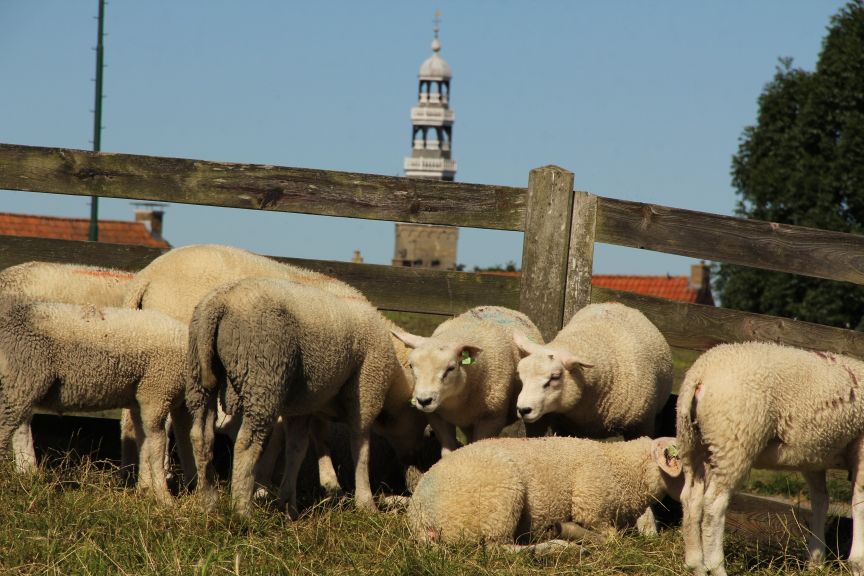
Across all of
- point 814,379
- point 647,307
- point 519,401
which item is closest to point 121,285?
point 519,401

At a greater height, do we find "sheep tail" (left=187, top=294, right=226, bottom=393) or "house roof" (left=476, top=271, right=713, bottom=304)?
"sheep tail" (left=187, top=294, right=226, bottom=393)

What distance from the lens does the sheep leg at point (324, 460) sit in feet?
21.9

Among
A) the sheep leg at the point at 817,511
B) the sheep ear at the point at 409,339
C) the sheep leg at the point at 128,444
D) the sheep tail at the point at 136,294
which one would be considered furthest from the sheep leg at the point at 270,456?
the sheep leg at the point at 817,511

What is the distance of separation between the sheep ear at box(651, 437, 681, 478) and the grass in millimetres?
334

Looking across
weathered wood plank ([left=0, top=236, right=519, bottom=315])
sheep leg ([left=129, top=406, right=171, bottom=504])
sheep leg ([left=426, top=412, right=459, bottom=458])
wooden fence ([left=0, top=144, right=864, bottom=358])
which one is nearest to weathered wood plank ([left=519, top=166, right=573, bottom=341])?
wooden fence ([left=0, top=144, right=864, bottom=358])

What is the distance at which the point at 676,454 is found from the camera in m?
5.92

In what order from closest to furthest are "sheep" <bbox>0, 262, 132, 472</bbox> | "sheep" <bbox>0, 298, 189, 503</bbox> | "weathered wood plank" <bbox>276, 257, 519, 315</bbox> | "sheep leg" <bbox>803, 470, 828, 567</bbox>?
"sheep leg" <bbox>803, 470, 828, 567</bbox>
"sheep" <bbox>0, 298, 189, 503</bbox>
"sheep" <bbox>0, 262, 132, 472</bbox>
"weathered wood plank" <bbox>276, 257, 519, 315</bbox>

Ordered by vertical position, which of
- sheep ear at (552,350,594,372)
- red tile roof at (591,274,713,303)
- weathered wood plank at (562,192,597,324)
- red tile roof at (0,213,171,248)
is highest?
weathered wood plank at (562,192,597,324)

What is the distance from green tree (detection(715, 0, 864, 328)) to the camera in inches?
975

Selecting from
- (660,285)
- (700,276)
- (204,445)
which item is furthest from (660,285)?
(204,445)

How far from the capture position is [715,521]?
5129 mm

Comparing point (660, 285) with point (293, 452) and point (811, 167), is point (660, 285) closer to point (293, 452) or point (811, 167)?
point (811, 167)

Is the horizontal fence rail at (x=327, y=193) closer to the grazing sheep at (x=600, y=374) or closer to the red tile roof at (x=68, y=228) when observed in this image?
the grazing sheep at (x=600, y=374)

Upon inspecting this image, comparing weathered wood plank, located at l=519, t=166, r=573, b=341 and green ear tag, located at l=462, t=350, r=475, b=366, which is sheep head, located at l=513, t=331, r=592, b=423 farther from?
weathered wood plank, located at l=519, t=166, r=573, b=341
